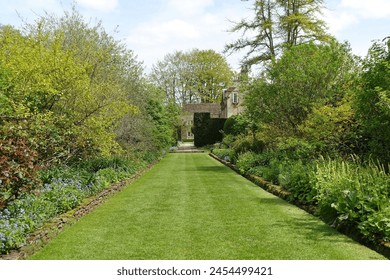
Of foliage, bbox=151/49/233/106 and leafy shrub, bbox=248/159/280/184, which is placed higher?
foliage, bbox=151/49/233/106

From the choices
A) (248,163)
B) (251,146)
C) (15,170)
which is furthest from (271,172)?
(15,170)

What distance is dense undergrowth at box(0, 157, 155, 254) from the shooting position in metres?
6.21

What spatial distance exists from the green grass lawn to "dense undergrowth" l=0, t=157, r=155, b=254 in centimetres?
44

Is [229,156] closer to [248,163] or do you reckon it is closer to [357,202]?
[248,163]

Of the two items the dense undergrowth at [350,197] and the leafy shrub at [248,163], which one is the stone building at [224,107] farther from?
the dense undergrowth at [350,197]

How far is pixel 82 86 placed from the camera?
1274cm

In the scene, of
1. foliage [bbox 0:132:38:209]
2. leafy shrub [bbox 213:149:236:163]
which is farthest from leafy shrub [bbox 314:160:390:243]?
leafy shrub [bbox 213:149:236:163]

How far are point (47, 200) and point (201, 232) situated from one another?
321 centimetres

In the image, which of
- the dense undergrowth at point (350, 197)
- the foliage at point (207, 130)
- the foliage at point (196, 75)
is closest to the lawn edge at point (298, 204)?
the dense undergrowth at point (350, 197)

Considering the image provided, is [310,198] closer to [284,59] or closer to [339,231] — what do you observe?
[339,231]

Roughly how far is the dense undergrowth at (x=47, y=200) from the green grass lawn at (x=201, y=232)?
1.46ft

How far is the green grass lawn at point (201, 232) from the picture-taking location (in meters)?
6.14

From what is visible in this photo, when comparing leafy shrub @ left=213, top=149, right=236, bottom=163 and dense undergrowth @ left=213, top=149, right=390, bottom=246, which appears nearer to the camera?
dense undergrowth @ left=213, top=149, right=390, bottom=246

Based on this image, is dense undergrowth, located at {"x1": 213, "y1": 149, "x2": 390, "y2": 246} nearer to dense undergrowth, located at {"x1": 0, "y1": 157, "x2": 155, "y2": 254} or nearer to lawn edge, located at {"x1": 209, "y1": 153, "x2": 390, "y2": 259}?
lawn edge, located at {"x1": 209, "y1": 153, "x2": 390, "y2": 259}
